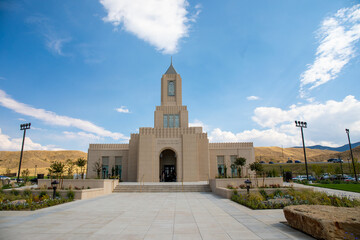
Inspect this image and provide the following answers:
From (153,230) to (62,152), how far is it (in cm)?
10581

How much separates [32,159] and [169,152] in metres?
74.2

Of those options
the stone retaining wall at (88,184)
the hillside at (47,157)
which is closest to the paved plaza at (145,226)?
the stone retaining wall at (88,184)

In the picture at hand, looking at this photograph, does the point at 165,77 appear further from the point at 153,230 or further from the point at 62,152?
the point at 62,152

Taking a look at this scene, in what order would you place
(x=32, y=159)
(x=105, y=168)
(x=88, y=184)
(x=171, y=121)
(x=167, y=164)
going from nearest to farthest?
(x=88, y=184), (x=105, y=168), (x=167, y=164), (x=171, y=121), (x=32, y=159)

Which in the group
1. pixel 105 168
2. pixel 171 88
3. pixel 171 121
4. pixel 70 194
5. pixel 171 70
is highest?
pixel 171 70

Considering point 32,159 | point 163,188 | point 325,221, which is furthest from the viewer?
point 32,159

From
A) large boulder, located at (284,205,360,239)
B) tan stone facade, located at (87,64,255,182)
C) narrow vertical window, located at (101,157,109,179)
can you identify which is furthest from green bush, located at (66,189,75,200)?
narrow vertical window, located at (101,157,109,179)

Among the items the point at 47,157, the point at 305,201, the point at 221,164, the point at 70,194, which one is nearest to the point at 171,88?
the point at 221,164

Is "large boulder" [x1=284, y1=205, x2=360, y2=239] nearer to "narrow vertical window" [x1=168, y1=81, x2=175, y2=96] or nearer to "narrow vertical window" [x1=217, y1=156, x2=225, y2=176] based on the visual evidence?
"narrow vertical window" [x1=217, y1=156, x2=225, y2=176]

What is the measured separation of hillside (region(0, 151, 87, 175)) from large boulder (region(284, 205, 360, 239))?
78.3 meters

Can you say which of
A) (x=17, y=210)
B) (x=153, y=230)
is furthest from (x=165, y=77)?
(x=153, y=230)

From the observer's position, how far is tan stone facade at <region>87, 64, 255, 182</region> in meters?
26.9

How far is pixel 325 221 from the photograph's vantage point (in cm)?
525

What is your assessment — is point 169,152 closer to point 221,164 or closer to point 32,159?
point 221,164
